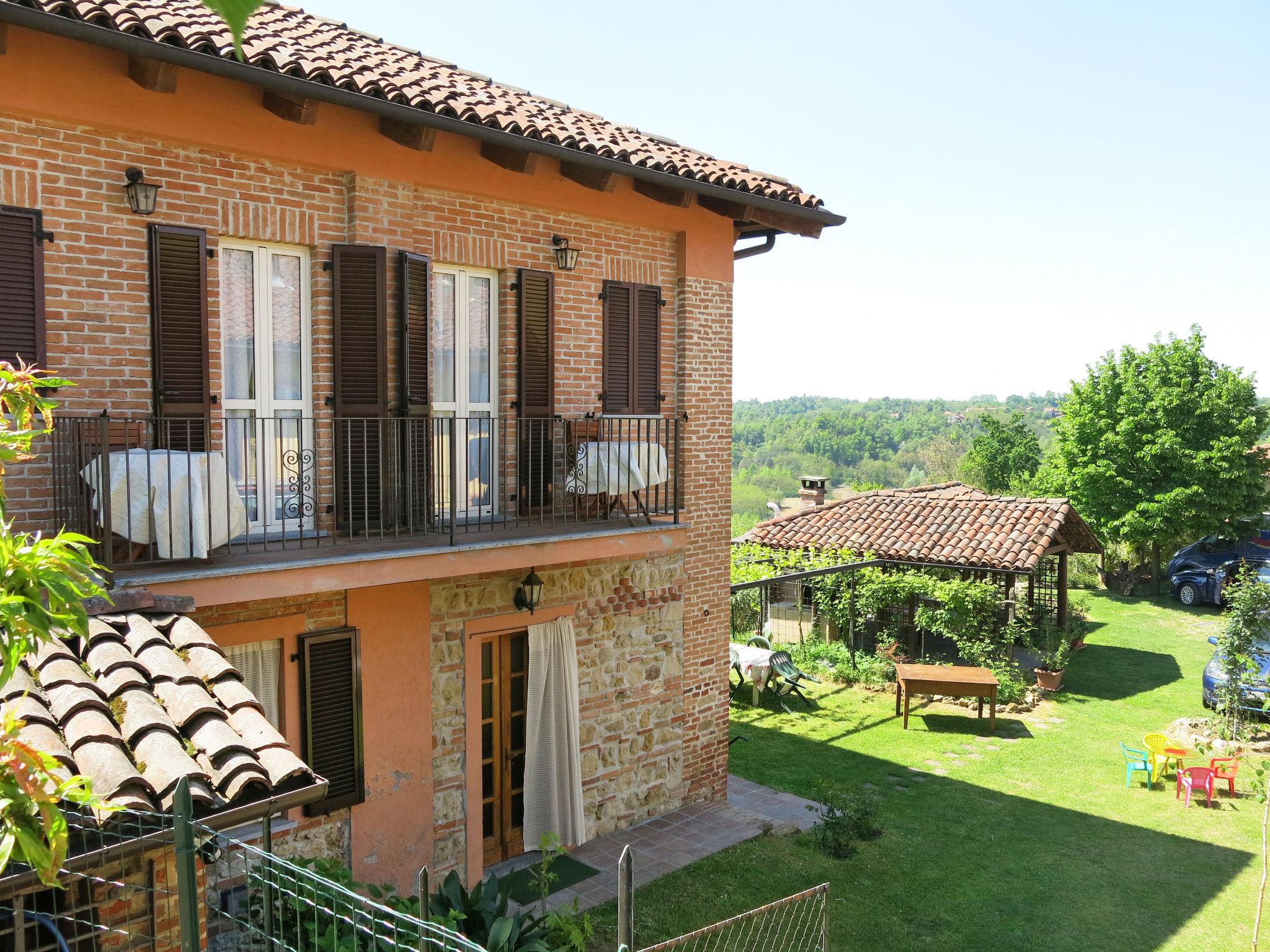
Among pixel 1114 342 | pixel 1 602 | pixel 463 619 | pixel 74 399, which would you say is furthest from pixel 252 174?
pixel 1114 342

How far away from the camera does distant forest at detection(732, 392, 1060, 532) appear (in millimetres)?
79062

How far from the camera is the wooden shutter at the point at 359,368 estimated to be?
7.75 m

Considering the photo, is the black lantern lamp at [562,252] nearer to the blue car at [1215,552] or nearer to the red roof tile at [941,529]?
the red roof tile at [941,529]

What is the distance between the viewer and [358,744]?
312 inches

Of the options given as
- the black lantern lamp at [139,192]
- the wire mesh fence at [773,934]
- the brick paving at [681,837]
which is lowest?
the brick paving at [681,837]

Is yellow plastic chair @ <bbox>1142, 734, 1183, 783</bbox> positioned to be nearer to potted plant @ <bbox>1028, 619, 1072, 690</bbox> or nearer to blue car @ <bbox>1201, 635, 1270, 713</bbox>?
blue car @ <bbox>1201, 635, 1270, 713</bbox>

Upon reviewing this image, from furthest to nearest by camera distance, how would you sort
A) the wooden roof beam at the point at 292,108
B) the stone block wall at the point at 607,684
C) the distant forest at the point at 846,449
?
the distant forest at the point at 846,449 → the stone block wall at the point at 607,684 → the wooden roof beam at the point at 292,108

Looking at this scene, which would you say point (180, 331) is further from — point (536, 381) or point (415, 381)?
point (536, 381)

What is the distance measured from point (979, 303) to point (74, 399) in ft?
318

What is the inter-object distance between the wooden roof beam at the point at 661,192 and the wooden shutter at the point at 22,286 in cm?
518

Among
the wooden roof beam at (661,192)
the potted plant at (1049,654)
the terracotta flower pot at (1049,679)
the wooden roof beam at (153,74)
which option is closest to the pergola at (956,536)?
the potted plant at (1049,654)

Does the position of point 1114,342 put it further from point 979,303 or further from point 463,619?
point 979,303

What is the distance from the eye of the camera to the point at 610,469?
914 centimetres

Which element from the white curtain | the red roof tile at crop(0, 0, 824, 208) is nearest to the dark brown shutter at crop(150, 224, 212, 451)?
the red roof tile at crop(0, 0, 824, 208)
